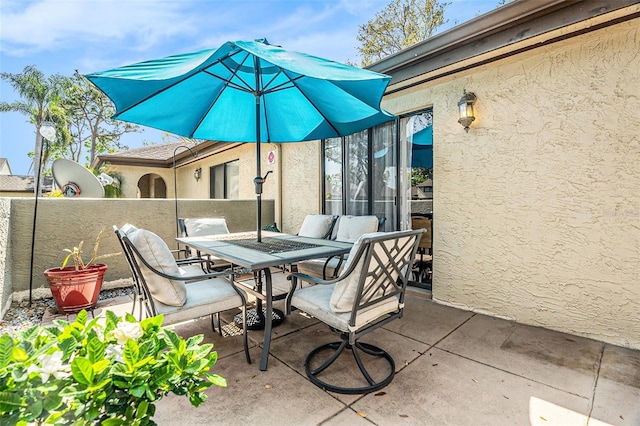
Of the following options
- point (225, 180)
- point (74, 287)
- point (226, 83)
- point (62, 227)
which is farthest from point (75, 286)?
point (225, 180)

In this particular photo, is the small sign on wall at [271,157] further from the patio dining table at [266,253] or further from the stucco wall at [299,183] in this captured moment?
the patio dining table at [266,253]

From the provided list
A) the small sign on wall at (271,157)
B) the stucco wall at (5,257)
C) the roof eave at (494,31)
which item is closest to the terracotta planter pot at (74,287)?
the stucco wall at (5,257)

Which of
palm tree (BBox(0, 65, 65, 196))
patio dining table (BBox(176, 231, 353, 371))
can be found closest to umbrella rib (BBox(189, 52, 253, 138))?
patio dining table (BBox(176, 231, 353, 371))

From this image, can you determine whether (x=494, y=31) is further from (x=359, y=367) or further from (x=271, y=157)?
(x=271, y=157)

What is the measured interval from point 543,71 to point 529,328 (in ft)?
8.94

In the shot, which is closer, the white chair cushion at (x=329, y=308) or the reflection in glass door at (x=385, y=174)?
the white chair cushion at (x=329, y=308)

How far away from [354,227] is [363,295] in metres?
2.27

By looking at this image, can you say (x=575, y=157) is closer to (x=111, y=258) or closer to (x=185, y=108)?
(x=185, y=108)

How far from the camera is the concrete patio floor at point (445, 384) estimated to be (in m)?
1.95

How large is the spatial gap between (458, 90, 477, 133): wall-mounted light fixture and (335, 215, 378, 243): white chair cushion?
1.65 metres

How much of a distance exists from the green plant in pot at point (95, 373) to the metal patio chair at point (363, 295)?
4.05ft

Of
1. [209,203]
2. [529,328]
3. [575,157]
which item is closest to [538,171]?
[575,157]

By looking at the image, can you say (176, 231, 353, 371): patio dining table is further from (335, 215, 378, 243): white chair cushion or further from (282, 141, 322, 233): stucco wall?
(282, 141, 322, 233): stucco wall

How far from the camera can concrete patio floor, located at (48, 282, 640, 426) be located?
195 cm
